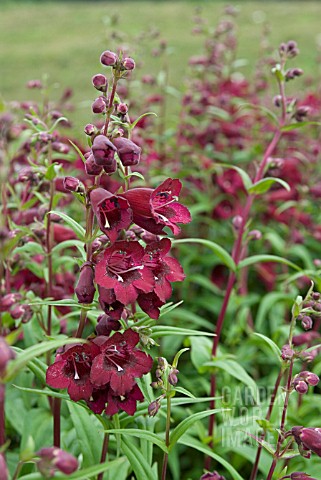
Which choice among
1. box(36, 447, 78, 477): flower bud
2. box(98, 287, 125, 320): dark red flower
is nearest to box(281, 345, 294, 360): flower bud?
box(98, 287, 125, 320): dark red flower

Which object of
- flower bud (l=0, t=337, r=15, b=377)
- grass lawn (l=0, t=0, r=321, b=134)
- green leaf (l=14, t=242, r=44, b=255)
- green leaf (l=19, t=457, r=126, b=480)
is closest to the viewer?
flower bud (l=0, t=337, r=15, b=377)

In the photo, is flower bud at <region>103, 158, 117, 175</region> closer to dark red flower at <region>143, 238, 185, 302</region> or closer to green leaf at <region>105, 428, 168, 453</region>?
dark red flower at <region>143, 238, 185, 302</region>

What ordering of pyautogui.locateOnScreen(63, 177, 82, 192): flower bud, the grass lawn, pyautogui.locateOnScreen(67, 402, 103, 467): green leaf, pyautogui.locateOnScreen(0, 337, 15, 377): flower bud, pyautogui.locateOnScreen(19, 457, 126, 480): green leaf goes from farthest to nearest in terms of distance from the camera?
the grass lawn
pyautogui.locateOnScreen(67, 402, 103, 467): green leaf
pyautogui.locateOnScreen(63, 177, 82, 192): flower bud
pyautogui.locateOnScreen(19, 457, 126, 480): green leaf
pyautogui.locateOnScreen(0, 337, 15, 377): flower bud

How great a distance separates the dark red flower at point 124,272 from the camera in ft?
4.67

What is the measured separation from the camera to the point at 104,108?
1548 mm

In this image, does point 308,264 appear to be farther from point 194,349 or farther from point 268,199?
point 194,349

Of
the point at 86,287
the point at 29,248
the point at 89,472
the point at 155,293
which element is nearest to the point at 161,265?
the point at 155,293

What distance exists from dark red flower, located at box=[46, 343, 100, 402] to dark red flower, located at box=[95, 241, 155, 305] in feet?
0.57

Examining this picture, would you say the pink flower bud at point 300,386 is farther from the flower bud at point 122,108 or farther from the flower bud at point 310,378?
the flower bud at point 122,108

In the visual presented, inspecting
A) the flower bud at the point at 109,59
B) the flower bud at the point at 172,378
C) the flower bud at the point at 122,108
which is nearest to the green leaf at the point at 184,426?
the flower bud at the point at 172,378

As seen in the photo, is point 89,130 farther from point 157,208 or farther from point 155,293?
point 155,293

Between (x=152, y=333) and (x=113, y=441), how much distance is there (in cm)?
51

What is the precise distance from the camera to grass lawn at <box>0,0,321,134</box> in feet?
31.2

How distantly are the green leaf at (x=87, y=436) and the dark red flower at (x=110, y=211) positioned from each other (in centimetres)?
60
